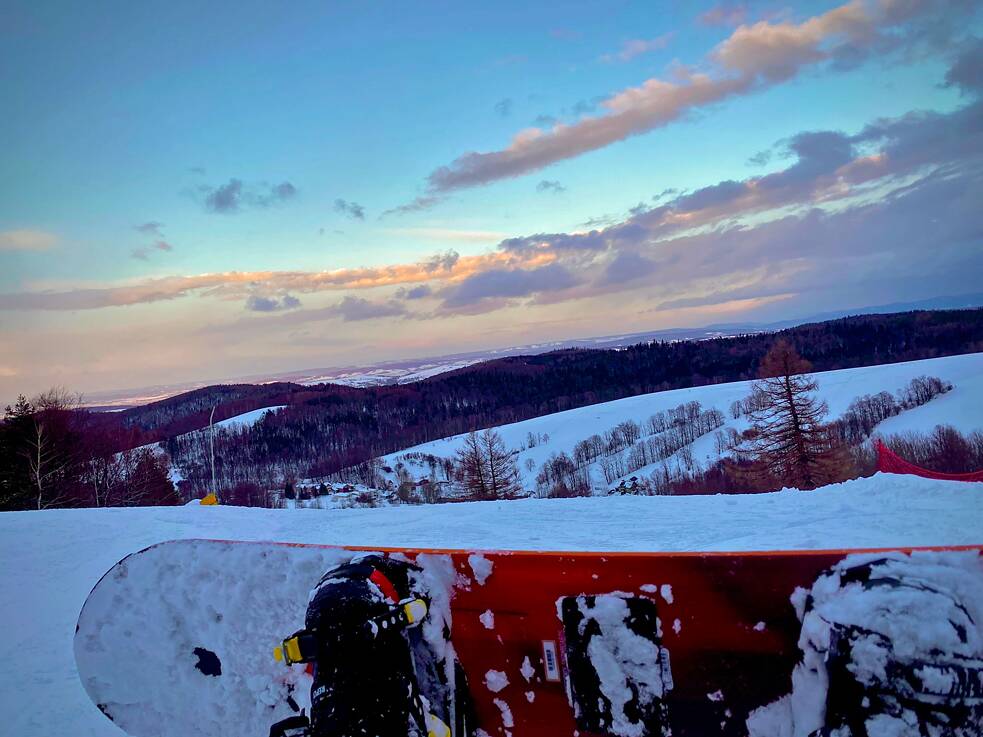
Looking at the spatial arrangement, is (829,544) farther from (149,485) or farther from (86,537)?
(149,485)

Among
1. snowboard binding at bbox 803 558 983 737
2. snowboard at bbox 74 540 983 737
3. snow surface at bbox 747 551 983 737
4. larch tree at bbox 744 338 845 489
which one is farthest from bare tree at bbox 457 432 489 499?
snowboard binding at bbox 803 558 983 737

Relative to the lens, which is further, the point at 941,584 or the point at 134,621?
the point at 134,621

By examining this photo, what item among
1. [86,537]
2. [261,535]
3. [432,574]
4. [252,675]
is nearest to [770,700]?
[432,574]

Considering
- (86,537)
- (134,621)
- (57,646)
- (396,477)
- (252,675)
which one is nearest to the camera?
(252,675)

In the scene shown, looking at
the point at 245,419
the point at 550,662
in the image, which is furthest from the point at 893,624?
the point at 245,419

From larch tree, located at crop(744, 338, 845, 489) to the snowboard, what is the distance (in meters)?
26.8

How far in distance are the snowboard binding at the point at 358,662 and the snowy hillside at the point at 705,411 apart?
7599 cm

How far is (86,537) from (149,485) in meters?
28.4

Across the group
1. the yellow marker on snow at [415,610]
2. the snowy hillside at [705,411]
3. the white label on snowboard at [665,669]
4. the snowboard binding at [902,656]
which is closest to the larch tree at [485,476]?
the yellow marker on snow at [415,610]

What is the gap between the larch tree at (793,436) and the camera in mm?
A: 25344

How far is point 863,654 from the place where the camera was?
148 centimetres

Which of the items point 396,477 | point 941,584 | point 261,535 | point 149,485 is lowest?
point 396,477

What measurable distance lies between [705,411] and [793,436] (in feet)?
301

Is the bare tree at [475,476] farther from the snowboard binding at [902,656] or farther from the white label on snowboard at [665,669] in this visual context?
the snowboard binding at [902,656]
